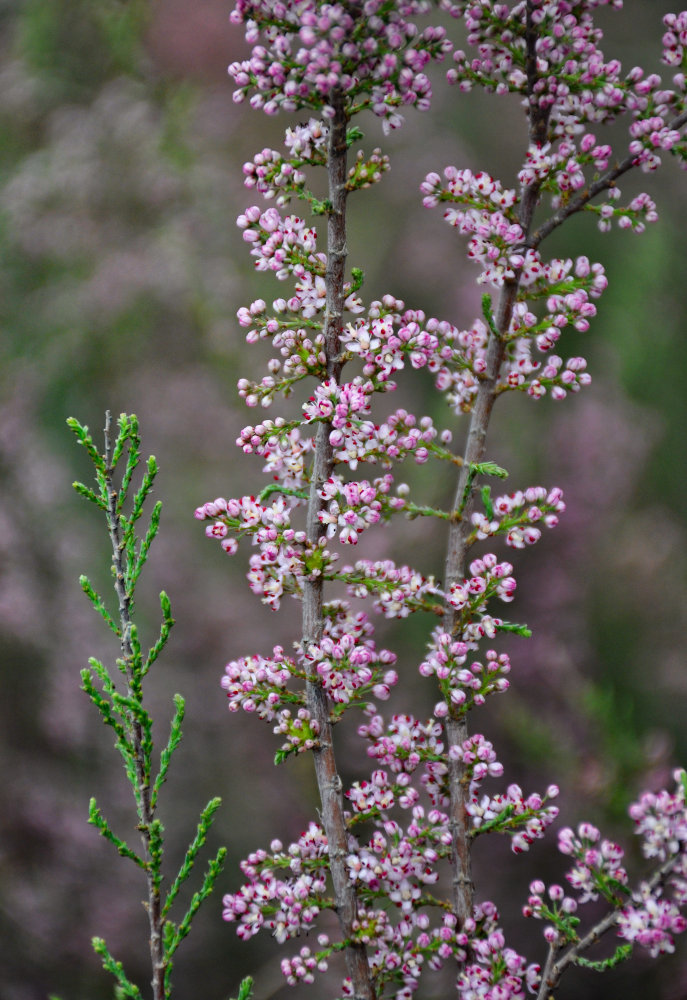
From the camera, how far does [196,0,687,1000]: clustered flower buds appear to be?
86cm

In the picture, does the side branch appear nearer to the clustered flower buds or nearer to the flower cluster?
the clustered flower buds

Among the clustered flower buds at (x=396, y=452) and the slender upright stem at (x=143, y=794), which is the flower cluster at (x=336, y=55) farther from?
the slender upright stem at (x=143, y=794)

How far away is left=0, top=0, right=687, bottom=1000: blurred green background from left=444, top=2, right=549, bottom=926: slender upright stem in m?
0.71

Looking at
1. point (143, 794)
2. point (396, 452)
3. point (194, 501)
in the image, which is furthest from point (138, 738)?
point (194, 501)

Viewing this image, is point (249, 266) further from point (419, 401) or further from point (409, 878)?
point (409, 878)

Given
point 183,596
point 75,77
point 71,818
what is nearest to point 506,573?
point 71,818

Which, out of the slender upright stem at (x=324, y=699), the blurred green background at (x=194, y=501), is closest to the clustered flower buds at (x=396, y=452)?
the slender upright stem at (x=324, y=699)

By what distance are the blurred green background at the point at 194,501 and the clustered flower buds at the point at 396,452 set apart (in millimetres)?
751

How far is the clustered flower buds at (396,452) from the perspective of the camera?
2.84 ft

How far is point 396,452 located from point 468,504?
0.15 meters

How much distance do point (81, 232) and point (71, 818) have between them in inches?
72.5

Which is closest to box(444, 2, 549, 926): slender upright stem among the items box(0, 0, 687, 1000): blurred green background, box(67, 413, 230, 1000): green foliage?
box(67, 413, 230, 1000): green foliage

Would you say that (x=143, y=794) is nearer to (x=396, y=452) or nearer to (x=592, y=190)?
(x=396, y=452)

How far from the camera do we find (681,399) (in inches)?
94.3
